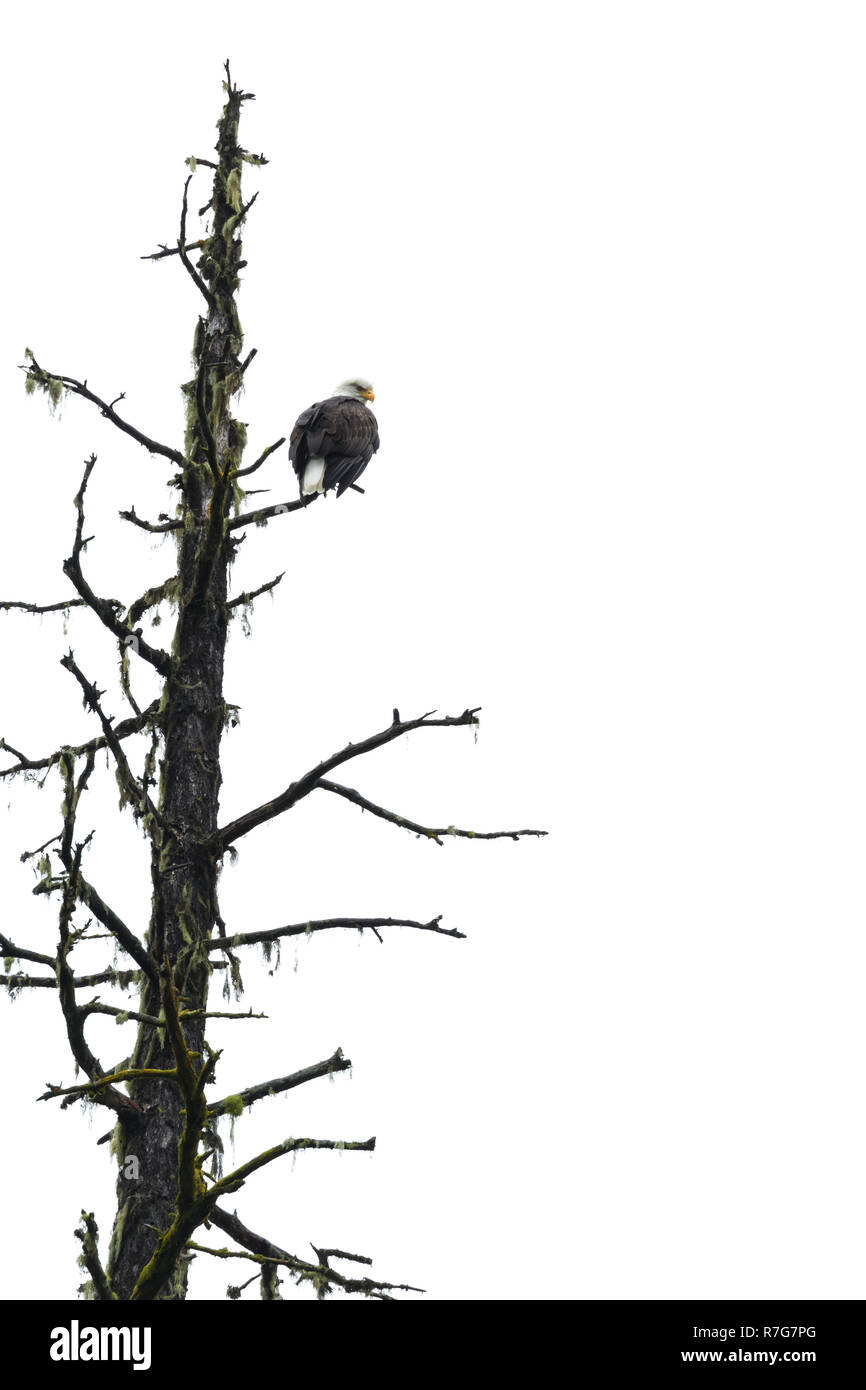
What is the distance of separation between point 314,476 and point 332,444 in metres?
0.29

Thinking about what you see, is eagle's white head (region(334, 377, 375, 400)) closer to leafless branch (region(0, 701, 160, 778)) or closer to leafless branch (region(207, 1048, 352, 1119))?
leafless branch (region(0, 701, 160, 778))

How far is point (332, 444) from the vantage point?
329 inches

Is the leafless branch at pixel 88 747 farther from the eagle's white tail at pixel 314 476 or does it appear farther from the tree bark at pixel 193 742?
the eagle's white tail at pixel 314 476

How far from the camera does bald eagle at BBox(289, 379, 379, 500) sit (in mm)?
8281

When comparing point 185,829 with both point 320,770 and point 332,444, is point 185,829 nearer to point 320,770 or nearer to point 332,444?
point 320,770

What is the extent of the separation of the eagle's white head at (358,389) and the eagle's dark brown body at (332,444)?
44.4 inches

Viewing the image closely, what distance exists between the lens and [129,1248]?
18.4 ft

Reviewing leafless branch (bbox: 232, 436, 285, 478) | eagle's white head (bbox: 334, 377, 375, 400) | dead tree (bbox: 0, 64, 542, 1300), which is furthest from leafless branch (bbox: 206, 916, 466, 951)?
eagle's white head (bbox: 334, 377, 375, 400)

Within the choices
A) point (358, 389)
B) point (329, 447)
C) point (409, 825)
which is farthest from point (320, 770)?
point (358, 389)

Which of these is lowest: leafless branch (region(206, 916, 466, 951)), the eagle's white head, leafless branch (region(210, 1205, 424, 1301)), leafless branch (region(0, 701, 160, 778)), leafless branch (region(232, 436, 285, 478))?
leafless branch (region(210, 1205, 424, 1301))

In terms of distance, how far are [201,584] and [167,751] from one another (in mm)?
904
